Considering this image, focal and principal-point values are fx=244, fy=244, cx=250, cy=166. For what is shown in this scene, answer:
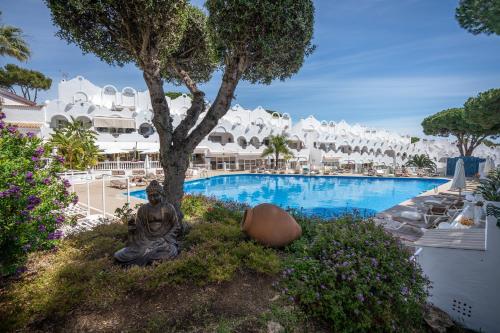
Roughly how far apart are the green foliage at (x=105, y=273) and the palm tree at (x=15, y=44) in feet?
69.4

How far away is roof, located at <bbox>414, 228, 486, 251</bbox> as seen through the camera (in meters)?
4.62

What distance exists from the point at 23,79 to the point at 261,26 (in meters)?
44.4

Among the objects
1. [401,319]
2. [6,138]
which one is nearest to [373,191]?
[401,319]

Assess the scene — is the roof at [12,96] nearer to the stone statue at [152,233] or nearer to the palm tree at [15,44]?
the palm tree at [15,44]

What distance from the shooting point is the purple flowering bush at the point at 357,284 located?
353 cm

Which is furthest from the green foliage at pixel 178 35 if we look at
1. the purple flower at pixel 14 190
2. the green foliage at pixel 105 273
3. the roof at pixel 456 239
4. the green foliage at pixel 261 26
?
the roof at pixel 456 239

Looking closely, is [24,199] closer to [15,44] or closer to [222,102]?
[222,102]

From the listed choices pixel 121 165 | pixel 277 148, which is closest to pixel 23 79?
pixel 121 165

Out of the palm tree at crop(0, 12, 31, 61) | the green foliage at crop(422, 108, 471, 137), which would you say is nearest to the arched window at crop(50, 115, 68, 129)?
the palm tree at crop(0, 12, 31, 61)

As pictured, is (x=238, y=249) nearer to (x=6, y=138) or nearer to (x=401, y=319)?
(x=401, y=319)

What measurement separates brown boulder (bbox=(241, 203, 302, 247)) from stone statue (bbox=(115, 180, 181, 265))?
5.44ft

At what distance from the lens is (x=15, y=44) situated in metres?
19.3

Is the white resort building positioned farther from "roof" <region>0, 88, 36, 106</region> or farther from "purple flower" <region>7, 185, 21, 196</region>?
"purple flower" <region>7, 185, 21, 196</region>

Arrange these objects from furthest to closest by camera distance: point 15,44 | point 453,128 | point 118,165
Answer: point 453,128
point 118,165
point 15,44
